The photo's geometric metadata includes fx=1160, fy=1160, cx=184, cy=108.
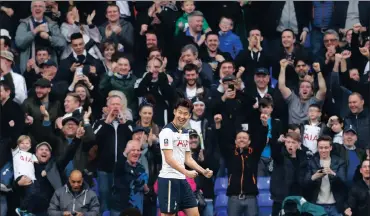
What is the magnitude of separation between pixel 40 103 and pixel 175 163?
6.61m

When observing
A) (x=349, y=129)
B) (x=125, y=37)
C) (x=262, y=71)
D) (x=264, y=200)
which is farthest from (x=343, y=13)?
(x=264, y=200)

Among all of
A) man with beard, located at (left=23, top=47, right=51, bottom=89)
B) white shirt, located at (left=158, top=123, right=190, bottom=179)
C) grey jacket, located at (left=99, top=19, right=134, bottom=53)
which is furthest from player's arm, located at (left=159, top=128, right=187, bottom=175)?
grey jacket, located at (left=99, top=19, right=134, bottom=53)

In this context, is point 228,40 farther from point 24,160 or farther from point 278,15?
point 24,160

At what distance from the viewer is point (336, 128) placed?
22.7m

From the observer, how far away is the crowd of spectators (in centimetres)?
2158

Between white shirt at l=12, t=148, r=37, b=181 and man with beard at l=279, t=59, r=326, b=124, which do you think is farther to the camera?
man with beard at l=279, t=59, r=326, b=124

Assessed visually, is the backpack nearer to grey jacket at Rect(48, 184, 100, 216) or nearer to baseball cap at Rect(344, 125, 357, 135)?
grey jacket at Rect(48, 184, 100, 216)

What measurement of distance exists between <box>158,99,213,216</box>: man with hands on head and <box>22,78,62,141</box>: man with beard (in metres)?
6.01

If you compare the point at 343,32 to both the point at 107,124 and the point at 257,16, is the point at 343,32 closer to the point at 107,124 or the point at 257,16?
the point at 257,16

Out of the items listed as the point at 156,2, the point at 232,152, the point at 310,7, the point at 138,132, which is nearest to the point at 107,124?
the point at 138,132

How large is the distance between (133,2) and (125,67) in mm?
2862

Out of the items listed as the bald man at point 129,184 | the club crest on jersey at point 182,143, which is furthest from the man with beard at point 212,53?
the club crest on jersey at point 182,143

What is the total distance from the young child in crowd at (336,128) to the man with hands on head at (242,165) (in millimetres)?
1636

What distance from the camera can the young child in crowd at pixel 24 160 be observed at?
2177 cm
